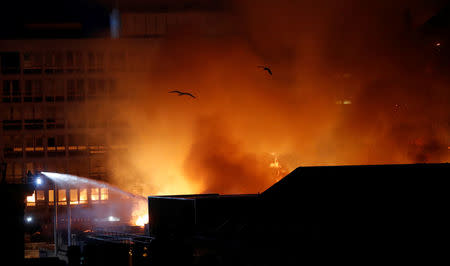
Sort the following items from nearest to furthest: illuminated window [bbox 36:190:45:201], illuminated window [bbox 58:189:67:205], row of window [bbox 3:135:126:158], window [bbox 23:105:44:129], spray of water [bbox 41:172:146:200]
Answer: illuminated window [bbox 36:190:45:201] < illuminated window [bbox 58:189:67:205] < spray of water [bbox 41:172:146:200] < row of window [bbox 3:135:126:158] < window [bbox 23:105:44:129]

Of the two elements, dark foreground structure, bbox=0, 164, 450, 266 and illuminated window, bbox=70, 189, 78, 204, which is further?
illuminated window, bbox=70, 189, 78, 204

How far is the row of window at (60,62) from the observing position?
46.7 meters

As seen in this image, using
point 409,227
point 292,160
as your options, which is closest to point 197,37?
point 292,160

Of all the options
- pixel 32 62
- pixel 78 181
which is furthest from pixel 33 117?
pixel 78 181

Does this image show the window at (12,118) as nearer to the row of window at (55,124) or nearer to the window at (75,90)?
the row of window at (55,124)

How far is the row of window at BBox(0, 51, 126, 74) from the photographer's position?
153ft

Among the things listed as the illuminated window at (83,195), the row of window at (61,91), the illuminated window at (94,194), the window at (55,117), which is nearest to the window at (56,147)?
the window at (55,117)

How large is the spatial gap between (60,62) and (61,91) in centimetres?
236

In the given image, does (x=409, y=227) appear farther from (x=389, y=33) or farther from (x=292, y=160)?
(x=292, y=160)

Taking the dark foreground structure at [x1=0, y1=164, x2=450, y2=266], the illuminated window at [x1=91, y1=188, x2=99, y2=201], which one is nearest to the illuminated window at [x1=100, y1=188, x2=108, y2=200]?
the illuminated window at [x1=91, y1=188, x2=99, y2=201]

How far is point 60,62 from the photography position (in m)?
47.2

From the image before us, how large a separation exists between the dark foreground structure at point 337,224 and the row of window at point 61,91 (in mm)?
31995

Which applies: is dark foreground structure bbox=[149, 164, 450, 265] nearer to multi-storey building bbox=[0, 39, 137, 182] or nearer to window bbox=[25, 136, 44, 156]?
multi-storey building bbox=[0, 39, 137, 182]

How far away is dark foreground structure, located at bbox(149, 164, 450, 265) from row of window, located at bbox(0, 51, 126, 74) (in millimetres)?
32103
